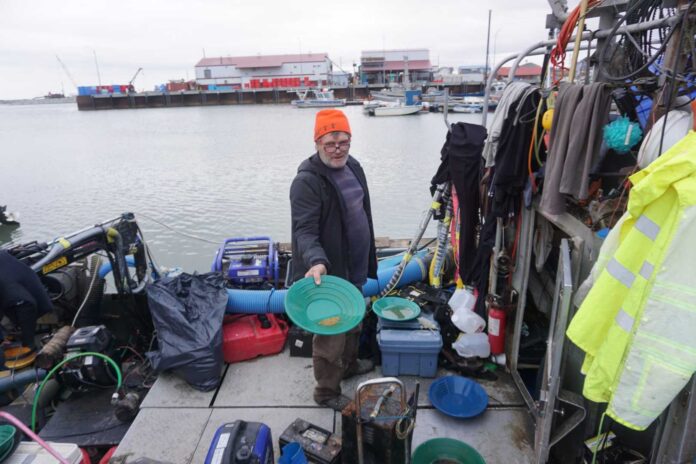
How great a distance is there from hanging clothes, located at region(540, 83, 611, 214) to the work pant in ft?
4.86

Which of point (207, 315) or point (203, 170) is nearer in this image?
point (207, 315)

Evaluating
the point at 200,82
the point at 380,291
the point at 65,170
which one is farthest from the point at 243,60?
the point at 380,291

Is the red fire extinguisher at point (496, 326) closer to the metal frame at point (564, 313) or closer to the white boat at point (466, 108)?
the metal frame at point (564, 313)

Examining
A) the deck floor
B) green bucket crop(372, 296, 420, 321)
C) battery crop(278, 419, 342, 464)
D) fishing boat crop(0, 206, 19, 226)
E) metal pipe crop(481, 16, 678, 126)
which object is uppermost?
metal pipe crop(481, 16, 678, 126)

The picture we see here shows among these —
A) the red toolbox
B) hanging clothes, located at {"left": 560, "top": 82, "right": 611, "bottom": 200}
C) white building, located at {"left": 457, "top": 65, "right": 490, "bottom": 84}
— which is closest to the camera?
hanging clothes, located at {"left": 560, "top": 82, "right": 611, "bottom": 200}

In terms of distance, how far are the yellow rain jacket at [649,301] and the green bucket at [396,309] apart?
172 centimetres

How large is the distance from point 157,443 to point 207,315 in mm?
902

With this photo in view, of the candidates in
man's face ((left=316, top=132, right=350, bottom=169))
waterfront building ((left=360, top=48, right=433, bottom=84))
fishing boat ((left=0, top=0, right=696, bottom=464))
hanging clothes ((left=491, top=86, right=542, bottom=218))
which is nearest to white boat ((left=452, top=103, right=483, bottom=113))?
waterfront building ((left=360, top=48, right=433, bottom=84))

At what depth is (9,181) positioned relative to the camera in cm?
1300

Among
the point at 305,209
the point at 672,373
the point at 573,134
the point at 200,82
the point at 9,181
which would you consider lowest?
the point at 9,181

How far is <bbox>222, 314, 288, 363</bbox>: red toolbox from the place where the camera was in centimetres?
324

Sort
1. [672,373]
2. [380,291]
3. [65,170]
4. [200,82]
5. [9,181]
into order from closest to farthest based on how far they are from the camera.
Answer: [672,373] < [380,291] < [9,181] < [65,170] < [200,82]

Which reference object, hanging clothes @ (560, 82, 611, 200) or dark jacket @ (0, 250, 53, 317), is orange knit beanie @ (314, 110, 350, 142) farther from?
dark jacket @ (0, 250, 53, 317)

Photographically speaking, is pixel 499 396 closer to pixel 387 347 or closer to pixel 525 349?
pixel 525 349
